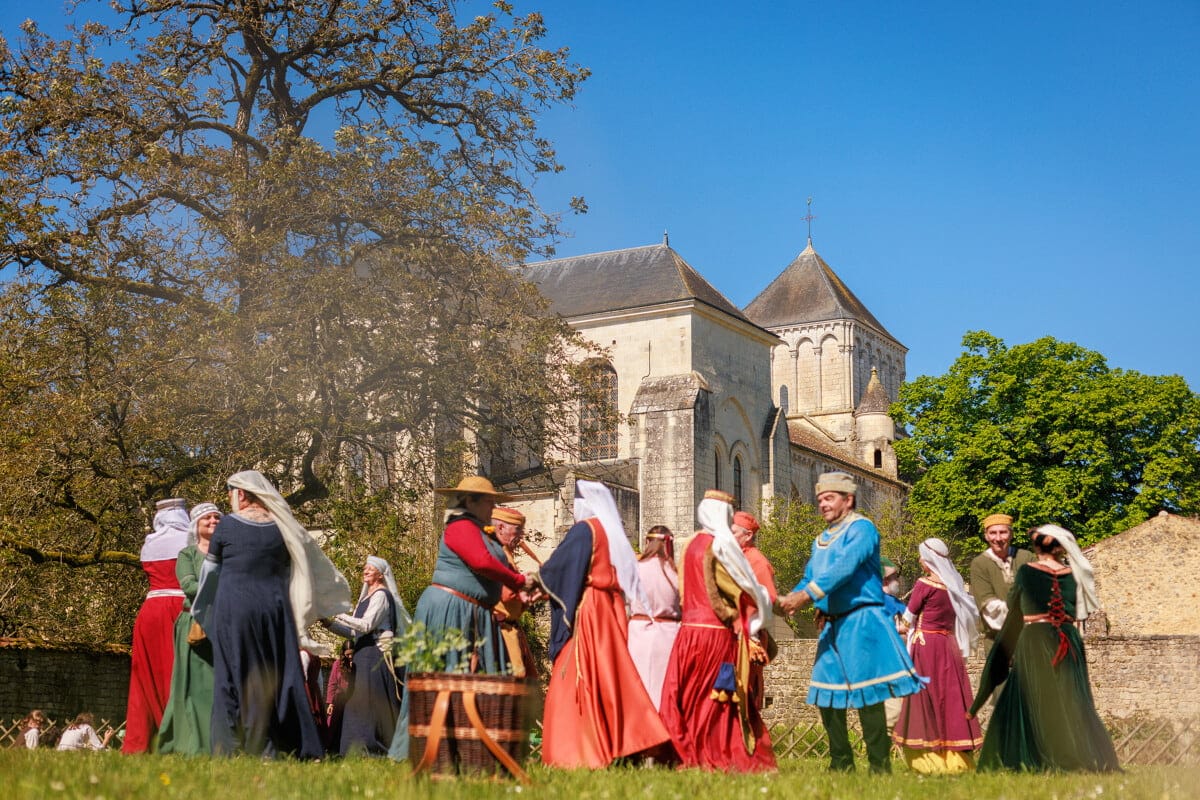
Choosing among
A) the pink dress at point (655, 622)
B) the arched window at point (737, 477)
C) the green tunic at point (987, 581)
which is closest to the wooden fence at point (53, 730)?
the pink dress at point (655, 622)

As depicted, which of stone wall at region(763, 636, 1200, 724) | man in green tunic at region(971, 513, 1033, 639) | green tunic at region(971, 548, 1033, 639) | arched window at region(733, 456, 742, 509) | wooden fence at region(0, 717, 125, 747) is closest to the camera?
man in green tunic at region(971, 513, 1033, 639)

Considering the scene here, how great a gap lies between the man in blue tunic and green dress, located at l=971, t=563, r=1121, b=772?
1.09 meters

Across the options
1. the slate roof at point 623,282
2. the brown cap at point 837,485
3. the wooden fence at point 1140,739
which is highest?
the slate roof at point 623,282

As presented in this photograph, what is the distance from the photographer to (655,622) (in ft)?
32.0

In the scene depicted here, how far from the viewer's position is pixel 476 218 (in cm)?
1991

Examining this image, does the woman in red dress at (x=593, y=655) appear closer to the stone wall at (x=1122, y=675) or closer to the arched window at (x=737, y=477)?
the stone wall at (x=1122, y=675)

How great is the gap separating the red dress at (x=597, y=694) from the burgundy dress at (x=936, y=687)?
2.70 m

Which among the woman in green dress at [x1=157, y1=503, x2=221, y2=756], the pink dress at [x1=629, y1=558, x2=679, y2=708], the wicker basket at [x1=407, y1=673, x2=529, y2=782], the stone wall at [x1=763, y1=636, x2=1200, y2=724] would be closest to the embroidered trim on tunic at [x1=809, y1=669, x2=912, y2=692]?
the pink dress at [x1=629, y1=558, x2=679, y2=708]

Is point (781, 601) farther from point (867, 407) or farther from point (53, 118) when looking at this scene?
point (867, 407)

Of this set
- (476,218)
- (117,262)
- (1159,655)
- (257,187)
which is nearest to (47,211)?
(117,262)

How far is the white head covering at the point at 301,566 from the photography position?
25.4ft

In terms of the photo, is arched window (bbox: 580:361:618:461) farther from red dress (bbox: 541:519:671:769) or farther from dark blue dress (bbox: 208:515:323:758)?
dark blue dress (bbox: 208:515:323:758)

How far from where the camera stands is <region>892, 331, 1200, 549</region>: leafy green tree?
4484cm

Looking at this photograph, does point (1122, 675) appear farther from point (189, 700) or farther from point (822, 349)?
point (822, 349)
